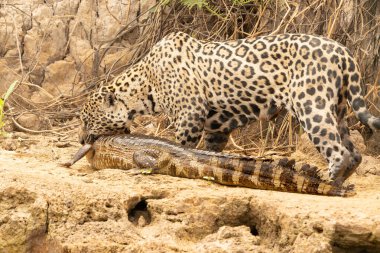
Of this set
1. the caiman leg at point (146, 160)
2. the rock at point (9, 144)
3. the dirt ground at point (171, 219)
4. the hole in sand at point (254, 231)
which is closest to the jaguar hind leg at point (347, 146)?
the dirt ground at point (171, 219)

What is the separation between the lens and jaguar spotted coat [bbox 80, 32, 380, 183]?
7.82 meters

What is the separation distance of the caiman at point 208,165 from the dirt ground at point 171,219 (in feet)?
0.65

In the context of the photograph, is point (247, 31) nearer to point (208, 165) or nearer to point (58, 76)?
point (58, 76)

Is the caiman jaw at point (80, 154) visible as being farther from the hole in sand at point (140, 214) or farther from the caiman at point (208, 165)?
the hole in sand at point (140, 214)

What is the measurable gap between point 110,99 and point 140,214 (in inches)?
101

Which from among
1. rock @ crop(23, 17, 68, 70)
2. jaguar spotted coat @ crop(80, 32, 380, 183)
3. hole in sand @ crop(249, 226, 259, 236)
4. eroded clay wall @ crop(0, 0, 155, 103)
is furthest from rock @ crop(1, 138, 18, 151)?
hole in sand @ crop(249, 226, 259, 236)

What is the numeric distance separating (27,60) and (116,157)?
3.84m

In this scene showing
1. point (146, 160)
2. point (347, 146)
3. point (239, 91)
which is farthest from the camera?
point (239, 91)

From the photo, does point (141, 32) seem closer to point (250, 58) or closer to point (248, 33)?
point (248, 33)

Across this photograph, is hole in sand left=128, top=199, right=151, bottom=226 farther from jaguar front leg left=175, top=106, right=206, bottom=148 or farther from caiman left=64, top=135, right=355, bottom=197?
jaguar front leg left=175, top=106, right=206, bottom=148

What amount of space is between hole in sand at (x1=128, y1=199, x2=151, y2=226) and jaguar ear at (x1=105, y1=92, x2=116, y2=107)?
2467 mm

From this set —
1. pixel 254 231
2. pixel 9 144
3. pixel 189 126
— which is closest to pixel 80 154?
pixel 189 126

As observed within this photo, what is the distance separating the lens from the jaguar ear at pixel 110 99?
918 cm

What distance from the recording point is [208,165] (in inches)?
304
